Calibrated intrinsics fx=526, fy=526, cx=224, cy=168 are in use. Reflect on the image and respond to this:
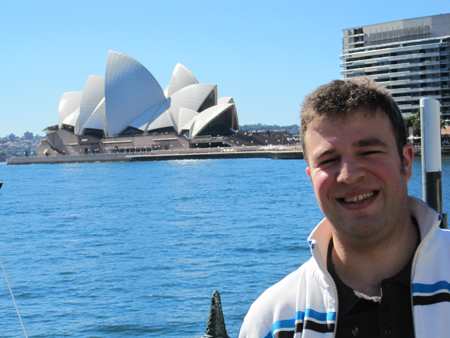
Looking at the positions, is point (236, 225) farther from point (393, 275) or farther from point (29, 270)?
point (393, 275)

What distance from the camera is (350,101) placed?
1.17 metres

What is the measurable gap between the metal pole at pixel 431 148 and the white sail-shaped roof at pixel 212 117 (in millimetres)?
55537

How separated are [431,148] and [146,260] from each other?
7.94m

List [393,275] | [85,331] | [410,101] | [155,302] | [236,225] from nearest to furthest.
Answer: [393,275], [85,331], [155,302], [236,225], [410,101]

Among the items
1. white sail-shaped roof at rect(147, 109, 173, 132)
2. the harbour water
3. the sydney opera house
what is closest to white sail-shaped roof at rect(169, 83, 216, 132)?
the sydney opera house

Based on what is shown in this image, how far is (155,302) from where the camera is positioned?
754 centimetres

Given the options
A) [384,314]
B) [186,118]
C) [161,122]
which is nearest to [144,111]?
[161,122]

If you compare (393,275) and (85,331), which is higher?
(393,275)

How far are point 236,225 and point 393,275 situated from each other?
44.8ft

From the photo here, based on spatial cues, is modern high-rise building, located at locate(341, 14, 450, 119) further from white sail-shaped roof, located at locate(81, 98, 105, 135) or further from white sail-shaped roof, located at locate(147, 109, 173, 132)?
white sail-shaped roof, located at locate(81, 98, 105, 135)

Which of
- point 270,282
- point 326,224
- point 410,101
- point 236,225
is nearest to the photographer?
point 326,224

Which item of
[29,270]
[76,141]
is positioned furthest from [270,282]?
[76,141]

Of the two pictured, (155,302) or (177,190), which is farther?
(177,190)

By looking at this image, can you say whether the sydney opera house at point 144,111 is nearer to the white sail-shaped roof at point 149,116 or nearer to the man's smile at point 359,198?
the white sail-shaped roof at point 149,116
